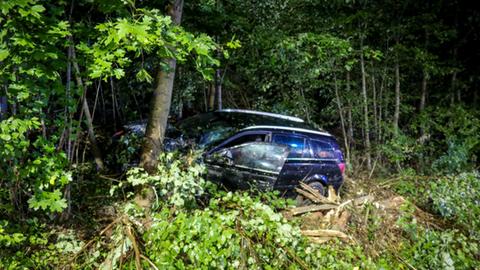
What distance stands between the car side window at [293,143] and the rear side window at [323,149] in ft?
0.97

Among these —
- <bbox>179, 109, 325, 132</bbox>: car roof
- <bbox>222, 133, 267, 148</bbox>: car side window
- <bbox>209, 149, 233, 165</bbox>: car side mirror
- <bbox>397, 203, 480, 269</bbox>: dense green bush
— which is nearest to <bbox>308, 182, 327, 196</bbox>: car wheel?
<bbox>179, 109, 325, 132</bbox>: car roof

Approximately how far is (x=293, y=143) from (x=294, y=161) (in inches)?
14.8

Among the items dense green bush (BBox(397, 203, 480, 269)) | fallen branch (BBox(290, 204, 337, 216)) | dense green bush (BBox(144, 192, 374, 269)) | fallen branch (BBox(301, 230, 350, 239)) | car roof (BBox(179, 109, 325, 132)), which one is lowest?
dense green bush (BBox(397, 203, 480, 269))

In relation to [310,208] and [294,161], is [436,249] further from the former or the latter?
[294,161]

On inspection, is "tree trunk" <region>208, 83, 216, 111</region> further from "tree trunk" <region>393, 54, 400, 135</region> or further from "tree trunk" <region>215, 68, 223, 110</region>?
"tree trunk" <region>393, 54, 400, 135</region>

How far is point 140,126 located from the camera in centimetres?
619

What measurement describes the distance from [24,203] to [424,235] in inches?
221

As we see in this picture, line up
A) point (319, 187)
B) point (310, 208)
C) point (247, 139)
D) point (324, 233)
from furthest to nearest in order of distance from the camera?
point (319, 187)
point (247, 139)
point (310, 208)
point (324, 233)

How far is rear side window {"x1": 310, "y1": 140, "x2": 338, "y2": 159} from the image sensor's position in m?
6.40

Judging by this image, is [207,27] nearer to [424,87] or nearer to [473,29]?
[424,87]

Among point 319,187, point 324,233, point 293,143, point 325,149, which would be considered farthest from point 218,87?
point 324,233

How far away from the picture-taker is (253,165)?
5410 mm

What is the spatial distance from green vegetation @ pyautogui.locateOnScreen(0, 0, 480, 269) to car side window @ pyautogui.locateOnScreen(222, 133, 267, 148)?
0.85 m

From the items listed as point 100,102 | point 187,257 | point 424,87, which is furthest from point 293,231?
point 424,87
